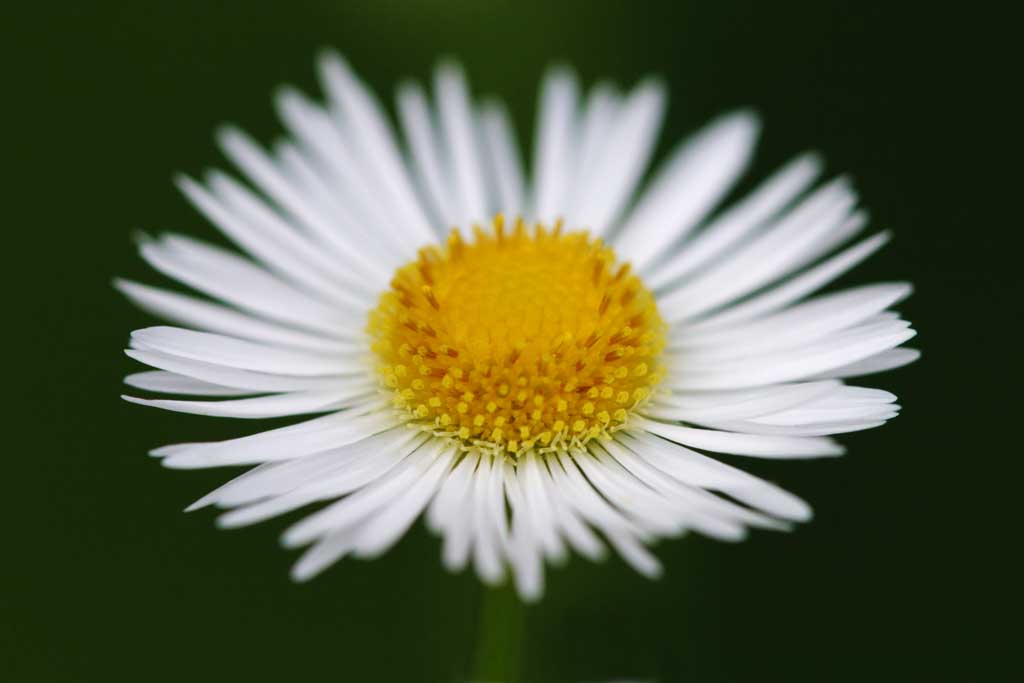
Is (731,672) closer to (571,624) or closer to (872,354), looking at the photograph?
(571,624)

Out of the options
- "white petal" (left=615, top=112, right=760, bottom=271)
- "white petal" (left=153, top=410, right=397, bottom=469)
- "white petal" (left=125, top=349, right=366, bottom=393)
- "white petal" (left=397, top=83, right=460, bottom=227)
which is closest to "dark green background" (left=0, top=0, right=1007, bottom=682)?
"white petal" (left=615, top=112, right=760, bottom=271)

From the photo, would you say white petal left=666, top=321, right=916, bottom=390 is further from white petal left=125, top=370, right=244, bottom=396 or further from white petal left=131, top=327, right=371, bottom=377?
white petal left=125, top=370, right=244, bottom=396

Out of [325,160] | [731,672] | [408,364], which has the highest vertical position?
[325,160]

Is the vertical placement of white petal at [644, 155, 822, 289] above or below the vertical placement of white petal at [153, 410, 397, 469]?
above

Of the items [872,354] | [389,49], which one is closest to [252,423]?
[389,49]

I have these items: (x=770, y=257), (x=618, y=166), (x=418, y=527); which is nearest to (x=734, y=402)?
(x=770, y=257)

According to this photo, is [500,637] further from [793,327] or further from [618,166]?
[618,166]
